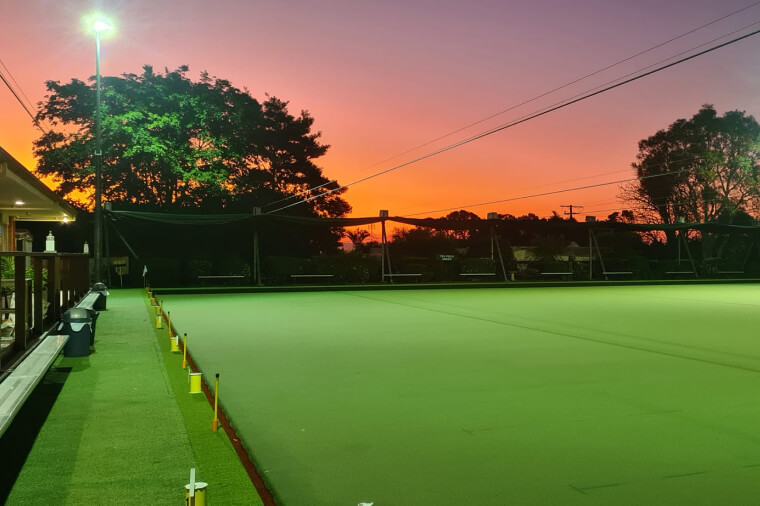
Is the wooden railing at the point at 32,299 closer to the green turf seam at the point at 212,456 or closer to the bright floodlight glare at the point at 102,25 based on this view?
the green turf seam at the point at 212,456

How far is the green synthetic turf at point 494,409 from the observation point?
3369 millimetres

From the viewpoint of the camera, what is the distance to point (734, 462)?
374cm

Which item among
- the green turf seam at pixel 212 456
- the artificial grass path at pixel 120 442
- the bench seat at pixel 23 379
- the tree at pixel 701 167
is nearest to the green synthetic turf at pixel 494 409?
the green turf seam at pixel 212 456

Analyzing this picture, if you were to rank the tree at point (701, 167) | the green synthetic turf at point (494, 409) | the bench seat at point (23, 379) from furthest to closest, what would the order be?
1. the tree at point (701, 167)
2. the bench seat at point (23, 379)
3. the green synthetic turf at point (494, 409)

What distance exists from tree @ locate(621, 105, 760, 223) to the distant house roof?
35.8 m

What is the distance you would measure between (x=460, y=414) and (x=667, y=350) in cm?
472

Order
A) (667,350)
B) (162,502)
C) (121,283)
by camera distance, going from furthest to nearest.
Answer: (121,283) < (667,350) < (162,502)

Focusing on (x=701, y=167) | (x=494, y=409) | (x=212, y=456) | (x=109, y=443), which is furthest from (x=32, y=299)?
(x=701, y=167)

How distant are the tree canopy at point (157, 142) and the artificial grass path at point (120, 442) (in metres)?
22.6

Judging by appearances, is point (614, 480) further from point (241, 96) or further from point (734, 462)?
point (241, 96)

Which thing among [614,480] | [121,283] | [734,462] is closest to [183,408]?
[614,480]

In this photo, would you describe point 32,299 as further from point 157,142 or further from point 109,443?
point 157,142

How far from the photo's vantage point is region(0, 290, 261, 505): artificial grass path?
123 inches

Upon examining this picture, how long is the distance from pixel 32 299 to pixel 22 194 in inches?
144
